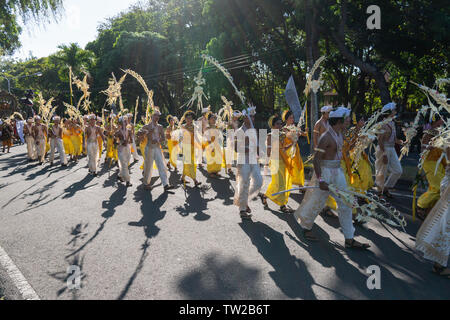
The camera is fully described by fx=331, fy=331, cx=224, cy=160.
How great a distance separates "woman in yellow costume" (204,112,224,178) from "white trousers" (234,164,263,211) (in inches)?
150

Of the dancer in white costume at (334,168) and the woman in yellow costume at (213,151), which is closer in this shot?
the dancer in white costume at (334,168)

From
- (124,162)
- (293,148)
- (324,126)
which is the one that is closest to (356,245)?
(324,126)

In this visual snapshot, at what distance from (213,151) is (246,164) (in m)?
4.03

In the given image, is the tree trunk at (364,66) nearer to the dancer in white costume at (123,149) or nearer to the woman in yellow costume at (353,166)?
the woman in yellow costume at (353,166)

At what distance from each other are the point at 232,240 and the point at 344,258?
60.7 inches

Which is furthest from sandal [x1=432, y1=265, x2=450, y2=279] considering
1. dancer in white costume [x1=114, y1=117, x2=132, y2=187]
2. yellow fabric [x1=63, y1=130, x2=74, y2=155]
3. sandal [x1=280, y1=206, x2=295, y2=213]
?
yellow fabric [x1=63, y1=130, x2=74, y2=155]

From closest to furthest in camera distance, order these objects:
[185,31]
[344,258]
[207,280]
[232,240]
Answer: [207,280] → [344,258] → [232,240] → [185,31]

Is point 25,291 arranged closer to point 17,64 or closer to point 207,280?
point 207,280

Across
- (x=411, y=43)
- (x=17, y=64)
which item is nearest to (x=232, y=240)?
(x=411, y=43)

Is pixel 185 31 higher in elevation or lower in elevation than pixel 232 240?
higher

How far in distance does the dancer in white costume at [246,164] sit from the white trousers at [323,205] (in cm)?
119

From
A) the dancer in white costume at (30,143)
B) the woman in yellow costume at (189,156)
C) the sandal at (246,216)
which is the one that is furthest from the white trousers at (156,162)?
the dancer in white costume at (30,143)

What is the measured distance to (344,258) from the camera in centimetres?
415

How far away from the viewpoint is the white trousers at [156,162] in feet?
26.7
